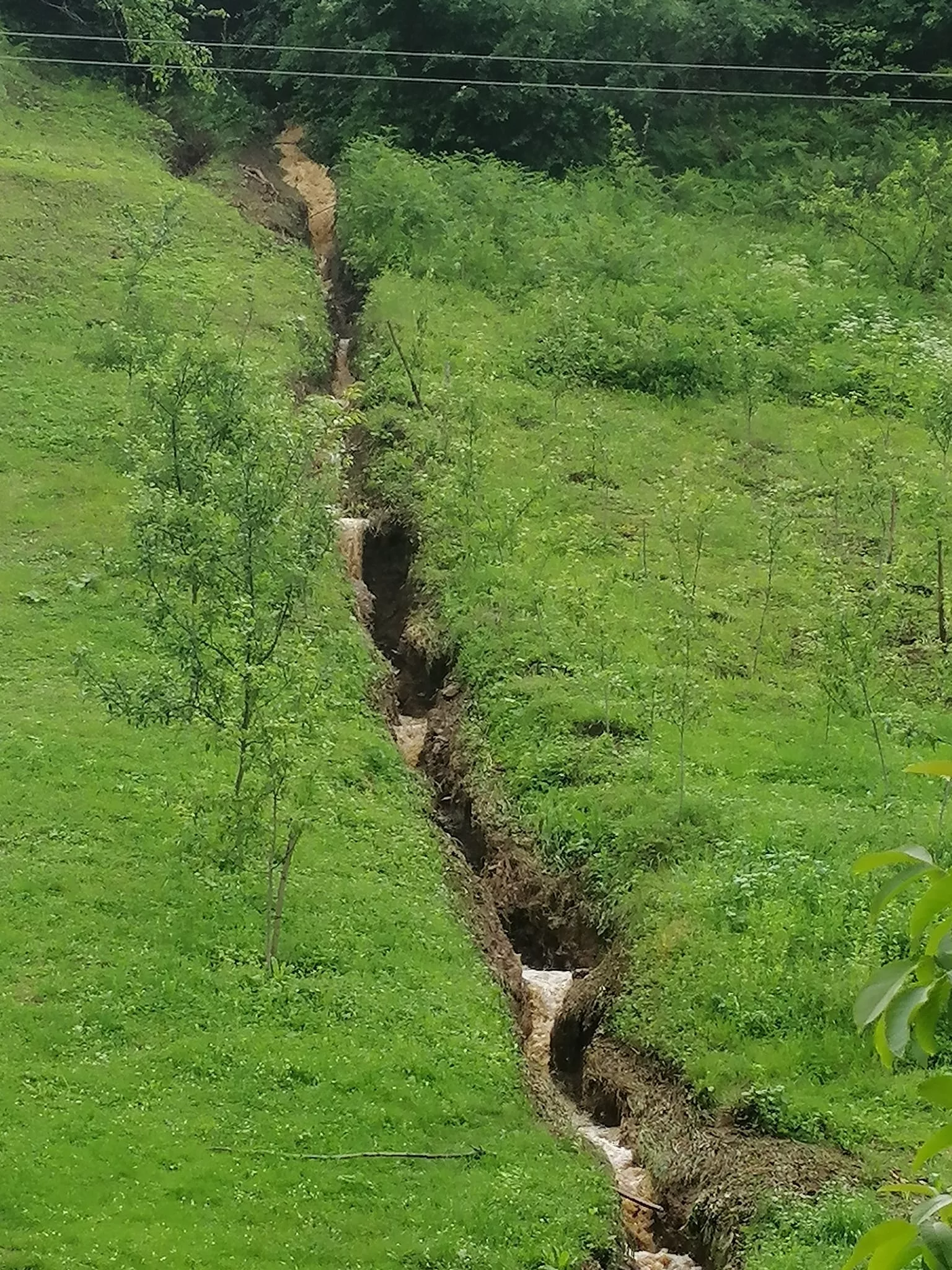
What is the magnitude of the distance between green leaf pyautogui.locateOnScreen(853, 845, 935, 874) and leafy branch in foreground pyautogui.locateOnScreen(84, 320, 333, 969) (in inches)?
349

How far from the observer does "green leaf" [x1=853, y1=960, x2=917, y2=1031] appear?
1.82 meters

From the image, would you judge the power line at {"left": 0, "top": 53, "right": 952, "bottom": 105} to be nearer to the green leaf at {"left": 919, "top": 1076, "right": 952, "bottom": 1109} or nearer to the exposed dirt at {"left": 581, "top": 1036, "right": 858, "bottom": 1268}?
the exposed dirt at {"left": 581, "top": 1036, "right": 858, "bottom": 1268}

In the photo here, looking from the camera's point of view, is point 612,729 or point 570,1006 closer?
point 570,1006

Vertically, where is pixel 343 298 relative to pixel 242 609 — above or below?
below

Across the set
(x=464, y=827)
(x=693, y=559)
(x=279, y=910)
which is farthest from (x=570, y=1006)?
(x=693, y=559)

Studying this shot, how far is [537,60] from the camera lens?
29.4 meters

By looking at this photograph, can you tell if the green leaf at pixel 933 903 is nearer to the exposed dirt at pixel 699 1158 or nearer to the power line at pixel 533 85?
the exposed dirt at pixel 699 1158

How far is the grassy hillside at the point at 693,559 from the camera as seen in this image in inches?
439

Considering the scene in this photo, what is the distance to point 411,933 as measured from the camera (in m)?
11.7

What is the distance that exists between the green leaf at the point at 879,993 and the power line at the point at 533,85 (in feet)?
98.0

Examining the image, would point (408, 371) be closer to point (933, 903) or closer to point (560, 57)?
point (560, 57)

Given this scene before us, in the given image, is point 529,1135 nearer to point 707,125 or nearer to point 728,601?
point 728,601

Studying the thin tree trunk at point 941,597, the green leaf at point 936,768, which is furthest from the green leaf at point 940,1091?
the thin tree trunk at point 941,597

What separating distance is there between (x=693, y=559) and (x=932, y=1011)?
16.5m
